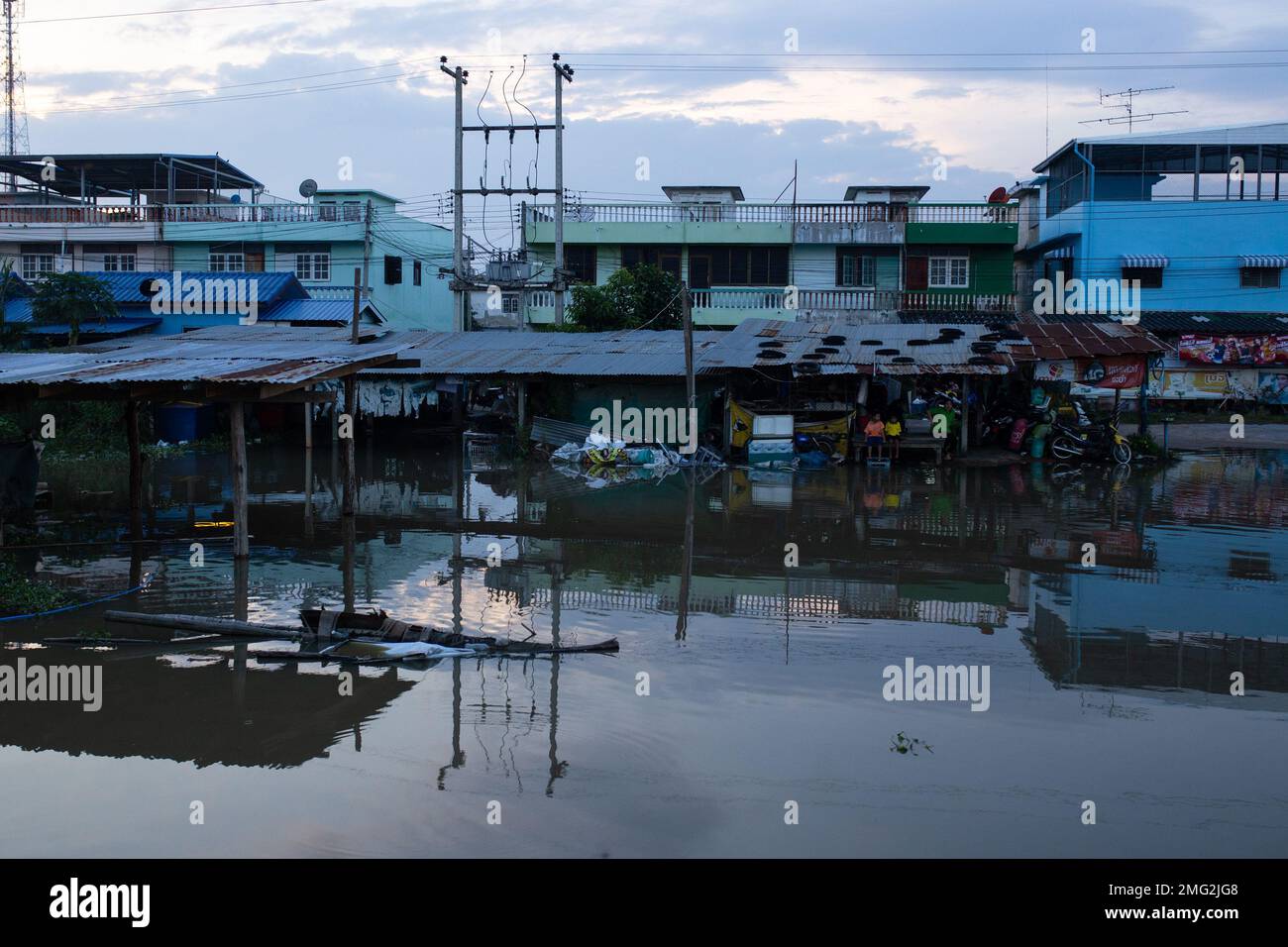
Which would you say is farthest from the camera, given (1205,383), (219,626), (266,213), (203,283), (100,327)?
(266,213)

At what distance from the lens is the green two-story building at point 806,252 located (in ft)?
114

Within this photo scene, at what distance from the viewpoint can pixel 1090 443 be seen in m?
23.6

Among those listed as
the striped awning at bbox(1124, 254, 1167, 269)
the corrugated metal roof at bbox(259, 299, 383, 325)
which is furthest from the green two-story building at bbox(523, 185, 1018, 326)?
the corrugated metal roof at bbox(259, 299, 383, 325)

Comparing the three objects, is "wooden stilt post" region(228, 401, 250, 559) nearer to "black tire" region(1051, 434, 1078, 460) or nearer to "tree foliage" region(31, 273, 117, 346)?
"black tire" region(1051, 434, 1078, 460)

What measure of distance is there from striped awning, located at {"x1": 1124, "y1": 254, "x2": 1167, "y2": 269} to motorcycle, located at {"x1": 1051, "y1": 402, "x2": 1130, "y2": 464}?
475 inches

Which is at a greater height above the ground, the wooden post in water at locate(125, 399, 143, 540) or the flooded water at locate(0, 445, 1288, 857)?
the wooden post in water at locate(125, 399, 143, 540)

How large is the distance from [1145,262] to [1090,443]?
1313 cm

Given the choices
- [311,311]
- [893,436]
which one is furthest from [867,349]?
[311,311]

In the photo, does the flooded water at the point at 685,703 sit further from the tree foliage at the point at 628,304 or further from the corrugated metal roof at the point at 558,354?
the tree foliage at the point at 628,304

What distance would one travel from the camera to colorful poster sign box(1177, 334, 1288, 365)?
32969 mm

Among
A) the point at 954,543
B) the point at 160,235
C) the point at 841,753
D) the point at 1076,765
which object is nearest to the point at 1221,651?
the point at 1076,765

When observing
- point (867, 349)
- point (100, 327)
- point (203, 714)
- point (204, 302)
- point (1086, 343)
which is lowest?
point (203, 714)

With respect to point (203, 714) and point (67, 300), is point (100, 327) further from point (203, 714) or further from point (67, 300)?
point (203, 714)

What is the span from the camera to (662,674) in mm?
9195
